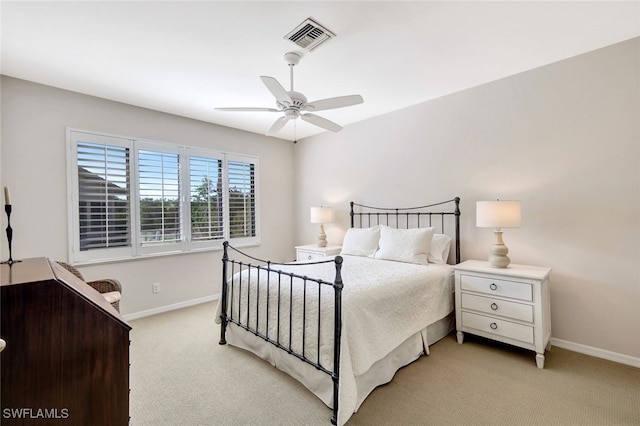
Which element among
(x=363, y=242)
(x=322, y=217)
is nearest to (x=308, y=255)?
(x=322, y=217)

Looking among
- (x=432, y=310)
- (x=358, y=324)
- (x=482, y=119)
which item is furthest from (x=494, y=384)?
(x=482, y=119)

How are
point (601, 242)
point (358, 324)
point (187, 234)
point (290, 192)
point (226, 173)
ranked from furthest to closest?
point (290, 192) < point (226, 173) < point (187, 234) < point (601, 242) < point (358, 324)

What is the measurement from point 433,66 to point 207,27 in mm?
1990

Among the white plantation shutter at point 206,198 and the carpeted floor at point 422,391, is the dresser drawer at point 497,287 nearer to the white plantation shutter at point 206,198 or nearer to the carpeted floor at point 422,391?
the carpeted floor at point 422,391

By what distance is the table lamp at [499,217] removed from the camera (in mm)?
2562

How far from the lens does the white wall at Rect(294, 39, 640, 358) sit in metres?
2.39

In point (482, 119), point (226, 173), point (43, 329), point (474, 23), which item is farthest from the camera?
point (226, 173)

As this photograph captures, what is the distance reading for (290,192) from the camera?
A: 5.39 metres

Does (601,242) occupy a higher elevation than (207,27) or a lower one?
lower

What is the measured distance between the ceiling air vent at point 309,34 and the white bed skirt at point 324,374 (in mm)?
2440

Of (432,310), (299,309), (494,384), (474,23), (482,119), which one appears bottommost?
(494,384)

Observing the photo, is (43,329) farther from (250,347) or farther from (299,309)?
(250,347)

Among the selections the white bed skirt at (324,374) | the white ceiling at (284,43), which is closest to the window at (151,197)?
the white ceiling at (284,43)

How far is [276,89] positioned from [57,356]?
187 centimetres
